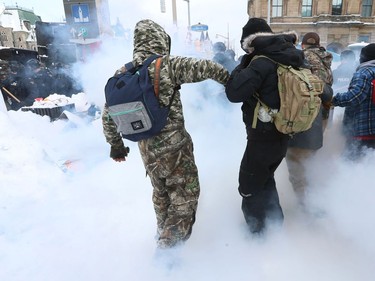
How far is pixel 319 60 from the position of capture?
277 centimetres

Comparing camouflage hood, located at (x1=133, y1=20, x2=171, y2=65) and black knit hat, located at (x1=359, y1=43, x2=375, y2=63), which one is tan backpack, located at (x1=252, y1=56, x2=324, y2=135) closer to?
camouflage hood, located at (x1=133, y1=20, x2=171, y2=65)

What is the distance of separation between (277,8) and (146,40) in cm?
2858

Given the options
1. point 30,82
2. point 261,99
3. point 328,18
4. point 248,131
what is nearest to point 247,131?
point 248,131

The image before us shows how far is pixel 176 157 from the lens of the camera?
2045 mm

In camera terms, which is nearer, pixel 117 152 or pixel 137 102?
pixel 137 102

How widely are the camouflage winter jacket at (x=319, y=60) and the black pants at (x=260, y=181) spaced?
102 centimetres

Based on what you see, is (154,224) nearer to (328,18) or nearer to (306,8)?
(328,18)

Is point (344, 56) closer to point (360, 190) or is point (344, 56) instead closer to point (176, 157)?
point (360, 190)

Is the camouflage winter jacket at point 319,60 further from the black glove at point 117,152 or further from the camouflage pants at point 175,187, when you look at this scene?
the black glove at point 117,152

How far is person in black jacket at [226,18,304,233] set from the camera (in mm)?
1834

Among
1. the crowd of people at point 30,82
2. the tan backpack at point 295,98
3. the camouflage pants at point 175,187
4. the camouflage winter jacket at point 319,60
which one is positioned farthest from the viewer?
the crowd of people at point 30,82

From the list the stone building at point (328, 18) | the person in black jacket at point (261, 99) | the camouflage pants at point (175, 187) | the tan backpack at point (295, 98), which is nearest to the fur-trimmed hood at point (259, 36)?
the person in black jacket at point (261, 99)

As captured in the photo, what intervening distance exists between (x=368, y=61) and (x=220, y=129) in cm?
247

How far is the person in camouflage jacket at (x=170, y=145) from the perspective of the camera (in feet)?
6.13
